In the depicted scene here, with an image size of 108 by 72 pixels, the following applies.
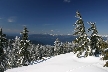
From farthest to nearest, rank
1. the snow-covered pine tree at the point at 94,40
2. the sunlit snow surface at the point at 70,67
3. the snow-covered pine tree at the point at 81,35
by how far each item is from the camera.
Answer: the snow-covered pine tree at the point at 94,40 < the snow-covered pine tree at the point at 81,35 < the sunlit snow surface at the point at 70,67

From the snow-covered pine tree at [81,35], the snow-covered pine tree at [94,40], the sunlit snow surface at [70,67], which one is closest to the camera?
the sunlit snow surface at [70,67]

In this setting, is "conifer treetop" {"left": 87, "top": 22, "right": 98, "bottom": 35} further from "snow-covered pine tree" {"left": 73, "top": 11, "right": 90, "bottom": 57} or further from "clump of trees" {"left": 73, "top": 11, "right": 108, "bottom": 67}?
"snow-covered pine tree" {"left": 73, "top": 11, "right": 90, "bottom": 57}

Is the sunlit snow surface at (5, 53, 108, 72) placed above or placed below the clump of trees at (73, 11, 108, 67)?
below

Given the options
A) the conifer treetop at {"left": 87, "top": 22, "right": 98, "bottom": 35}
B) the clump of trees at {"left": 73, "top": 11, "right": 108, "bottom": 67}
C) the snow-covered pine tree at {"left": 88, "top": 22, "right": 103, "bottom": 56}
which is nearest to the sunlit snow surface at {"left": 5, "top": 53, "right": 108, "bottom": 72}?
the clump of trees at {"left": 73, "top": 11, "right": 108, "bottom": 67}

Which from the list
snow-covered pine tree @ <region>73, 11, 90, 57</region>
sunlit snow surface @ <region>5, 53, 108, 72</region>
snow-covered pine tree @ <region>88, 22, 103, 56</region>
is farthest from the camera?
snow-covered pine tree @ <region>88, 22, 103, 56</region>

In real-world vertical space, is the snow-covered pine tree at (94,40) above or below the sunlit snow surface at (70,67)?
above

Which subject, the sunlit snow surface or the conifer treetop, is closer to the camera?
the sunlit snow surface

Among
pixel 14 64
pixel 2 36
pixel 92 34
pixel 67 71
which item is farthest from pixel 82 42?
pixel 14 64

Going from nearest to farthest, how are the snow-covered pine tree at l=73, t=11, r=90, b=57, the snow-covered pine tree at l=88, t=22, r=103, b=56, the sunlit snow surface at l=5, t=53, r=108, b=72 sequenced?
the sunlit snow surface at l=5, t=53, r=108, b=72 < the snow-covered pine tree at l=73, t=11, r=90, b=57 < the snow-covered pine tree at l=88, t=22, r=103, b=56

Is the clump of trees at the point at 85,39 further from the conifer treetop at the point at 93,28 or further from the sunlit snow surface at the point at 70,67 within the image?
the sunlit snow surface at the point at 70,67

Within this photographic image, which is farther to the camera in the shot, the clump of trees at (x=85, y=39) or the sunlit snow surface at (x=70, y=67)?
the clump of trees at (x=85, y=39)

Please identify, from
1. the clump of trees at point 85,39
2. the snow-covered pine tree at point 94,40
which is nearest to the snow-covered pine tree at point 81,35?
the clump of trees at point 85,39

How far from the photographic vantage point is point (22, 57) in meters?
44.9

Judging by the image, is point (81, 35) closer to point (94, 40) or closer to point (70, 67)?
point (94, 40)
